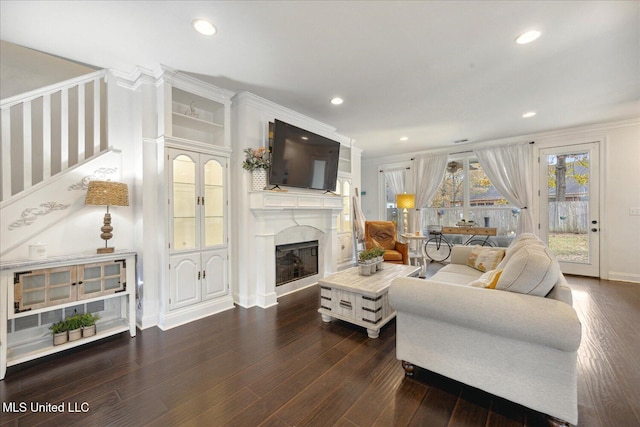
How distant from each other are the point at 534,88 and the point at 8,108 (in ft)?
18.2

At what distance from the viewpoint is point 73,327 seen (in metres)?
2.30

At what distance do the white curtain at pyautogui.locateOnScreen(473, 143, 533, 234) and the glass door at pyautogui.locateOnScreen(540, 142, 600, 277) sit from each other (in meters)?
0.26

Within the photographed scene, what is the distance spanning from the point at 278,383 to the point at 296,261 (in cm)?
231

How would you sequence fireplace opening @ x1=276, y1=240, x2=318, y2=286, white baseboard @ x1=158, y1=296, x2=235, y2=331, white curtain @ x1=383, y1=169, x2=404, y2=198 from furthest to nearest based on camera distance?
white curtain @ x1=383, y1=169, x2=404, y2=198 < fireplace opening @ x1=276, y1=240, x2=318, y2=286 < white baseboard @ x1=158, y1=296, x2=235, y2=331

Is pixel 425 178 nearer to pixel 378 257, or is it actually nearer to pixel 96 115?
pixel 378 257

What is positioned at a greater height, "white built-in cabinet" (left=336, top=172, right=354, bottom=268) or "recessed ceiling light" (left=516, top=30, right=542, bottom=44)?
"recessed ceiling light" (left=516, top=30, right=542, bottom=44)

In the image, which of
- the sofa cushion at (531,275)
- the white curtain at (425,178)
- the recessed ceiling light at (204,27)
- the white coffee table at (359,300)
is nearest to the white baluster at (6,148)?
the recessed ceiling light at (204,27)

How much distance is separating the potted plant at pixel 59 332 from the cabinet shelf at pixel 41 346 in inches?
1.7

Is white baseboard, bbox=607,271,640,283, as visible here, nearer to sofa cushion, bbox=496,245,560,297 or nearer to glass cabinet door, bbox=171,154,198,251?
sofa cushion, bbox=496,245,560,297

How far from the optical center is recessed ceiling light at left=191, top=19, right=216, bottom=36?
1.98 metres

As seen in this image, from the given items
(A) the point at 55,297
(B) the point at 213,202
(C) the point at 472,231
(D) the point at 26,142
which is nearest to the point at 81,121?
(D) the point at 26,142

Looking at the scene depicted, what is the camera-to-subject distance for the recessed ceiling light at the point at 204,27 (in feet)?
6.50

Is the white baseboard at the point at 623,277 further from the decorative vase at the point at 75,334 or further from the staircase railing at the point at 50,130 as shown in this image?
the staircase railing at the point at 50,130

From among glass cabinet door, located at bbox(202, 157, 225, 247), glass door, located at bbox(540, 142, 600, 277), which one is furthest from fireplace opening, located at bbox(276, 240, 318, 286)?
glass door, located at bbox(540, 142, 600, 277)
